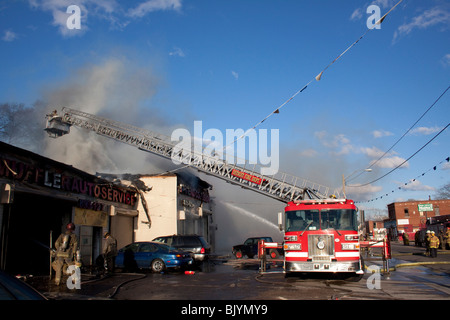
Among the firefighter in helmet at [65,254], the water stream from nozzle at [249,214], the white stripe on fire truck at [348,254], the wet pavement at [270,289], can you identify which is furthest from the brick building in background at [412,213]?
the firefighter in helmet at [65,254]

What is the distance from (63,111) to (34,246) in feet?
58.6

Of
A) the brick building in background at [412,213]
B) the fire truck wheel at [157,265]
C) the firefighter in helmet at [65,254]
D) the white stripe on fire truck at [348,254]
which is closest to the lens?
the firefighter in helmet at [65,254]

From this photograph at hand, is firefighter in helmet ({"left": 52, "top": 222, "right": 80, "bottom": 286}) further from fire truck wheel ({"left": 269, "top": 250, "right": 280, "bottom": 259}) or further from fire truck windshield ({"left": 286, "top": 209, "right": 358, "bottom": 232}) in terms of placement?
fire truck wheel ({"left": 269, "top": 250, "right": 280, "bottom": 259})

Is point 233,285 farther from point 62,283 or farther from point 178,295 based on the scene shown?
point 62,283

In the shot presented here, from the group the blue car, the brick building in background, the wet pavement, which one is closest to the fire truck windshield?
the wet pavement

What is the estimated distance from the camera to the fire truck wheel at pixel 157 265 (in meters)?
15.9

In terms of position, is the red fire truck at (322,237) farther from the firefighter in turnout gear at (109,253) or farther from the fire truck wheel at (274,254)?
the fire truck wheel at (274,254)

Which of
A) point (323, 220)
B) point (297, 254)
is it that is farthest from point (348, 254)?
point (297, 254)

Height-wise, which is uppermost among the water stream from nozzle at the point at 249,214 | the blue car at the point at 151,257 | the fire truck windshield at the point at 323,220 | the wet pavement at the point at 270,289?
the water stream from nozzle at the point at 249,214

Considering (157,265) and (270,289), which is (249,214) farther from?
(270,289)

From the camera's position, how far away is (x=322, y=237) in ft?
37.2

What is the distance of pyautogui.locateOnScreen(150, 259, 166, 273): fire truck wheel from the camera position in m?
15.9

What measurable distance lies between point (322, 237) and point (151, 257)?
316 inches
